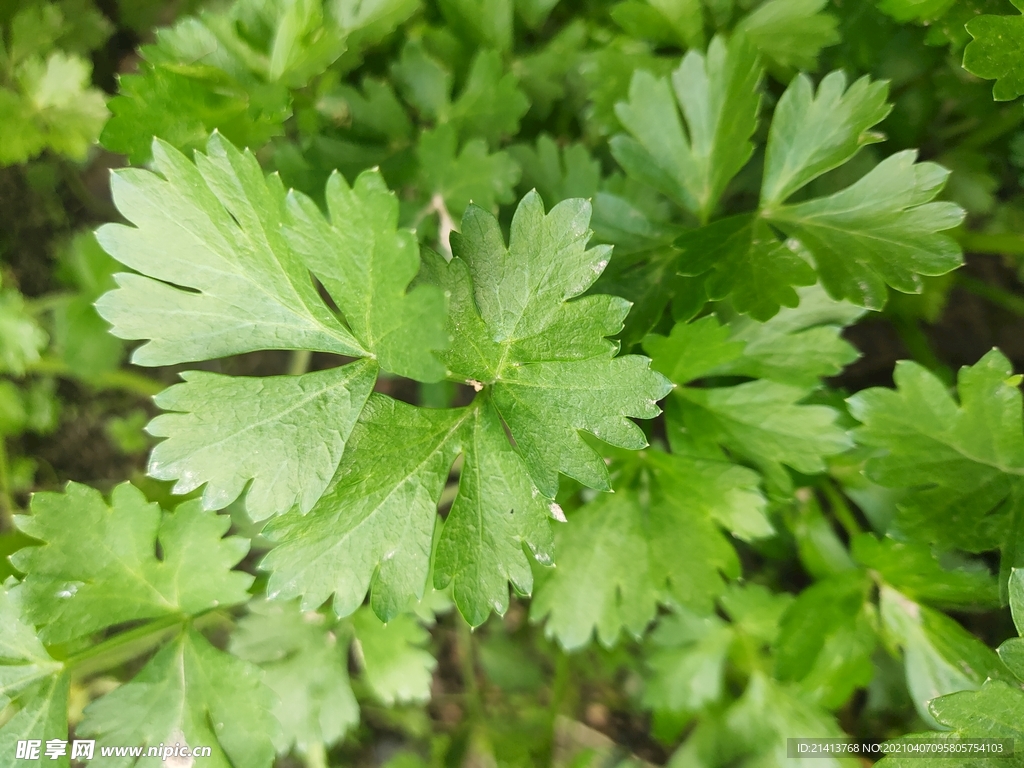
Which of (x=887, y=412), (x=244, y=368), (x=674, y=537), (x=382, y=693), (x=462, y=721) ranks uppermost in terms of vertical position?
(x=887, y=412)

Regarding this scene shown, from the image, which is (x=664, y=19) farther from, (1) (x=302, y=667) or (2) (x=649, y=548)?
(1) (x=302, y=667)

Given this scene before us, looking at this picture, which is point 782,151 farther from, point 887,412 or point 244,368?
point 244,368

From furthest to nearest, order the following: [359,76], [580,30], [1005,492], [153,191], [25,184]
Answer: [25,184] < [359,76] < [580,30] < [1005,492] < [153,191]

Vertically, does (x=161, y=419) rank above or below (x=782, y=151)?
below

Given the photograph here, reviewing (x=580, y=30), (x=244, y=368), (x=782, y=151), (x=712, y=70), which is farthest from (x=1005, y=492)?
(x=244, y=368)

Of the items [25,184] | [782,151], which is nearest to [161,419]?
[782,151]

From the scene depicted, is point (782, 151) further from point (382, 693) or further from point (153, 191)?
point (382, 693)

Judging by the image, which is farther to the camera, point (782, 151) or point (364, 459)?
point (782, 151)

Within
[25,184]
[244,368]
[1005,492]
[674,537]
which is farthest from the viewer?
[244,368]
